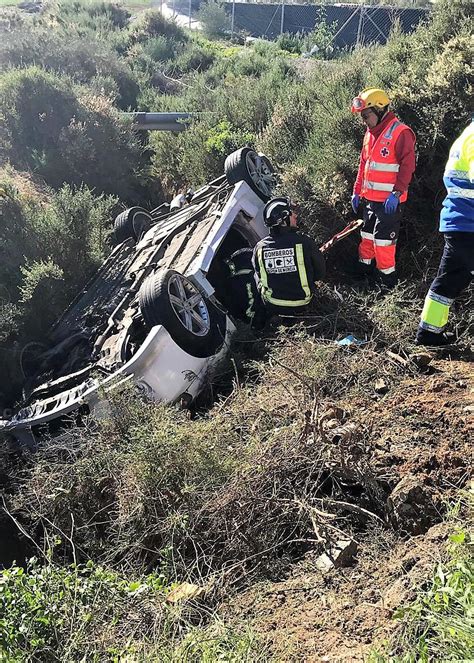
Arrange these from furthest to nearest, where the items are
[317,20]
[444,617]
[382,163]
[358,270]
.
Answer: [317,20] < [358,270] < [382,163] < [444,617]

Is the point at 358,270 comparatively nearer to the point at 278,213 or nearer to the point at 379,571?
the point at 278,213

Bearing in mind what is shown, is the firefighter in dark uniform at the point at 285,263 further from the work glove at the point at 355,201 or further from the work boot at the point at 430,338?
the work boot at the point at 430,338

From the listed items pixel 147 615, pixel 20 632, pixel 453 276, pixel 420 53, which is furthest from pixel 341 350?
pixel 420 53

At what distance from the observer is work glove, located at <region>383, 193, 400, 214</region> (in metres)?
5.19

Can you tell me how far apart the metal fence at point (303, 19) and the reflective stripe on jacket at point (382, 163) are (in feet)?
37.5

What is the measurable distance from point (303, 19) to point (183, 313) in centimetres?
1953

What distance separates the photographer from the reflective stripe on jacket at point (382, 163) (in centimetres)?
522

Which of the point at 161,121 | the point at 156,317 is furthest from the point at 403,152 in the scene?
the point at 161,121

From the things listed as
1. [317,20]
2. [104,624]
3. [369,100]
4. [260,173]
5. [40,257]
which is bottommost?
→ [104,624]

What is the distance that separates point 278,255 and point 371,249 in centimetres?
112

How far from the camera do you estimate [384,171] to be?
5320 millimetres

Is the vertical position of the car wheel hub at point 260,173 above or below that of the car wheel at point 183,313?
above

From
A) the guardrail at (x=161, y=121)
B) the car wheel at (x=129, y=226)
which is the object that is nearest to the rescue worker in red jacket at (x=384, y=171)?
the car wheel at (x=129, y=226)

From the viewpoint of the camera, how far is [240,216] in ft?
19.7
